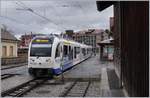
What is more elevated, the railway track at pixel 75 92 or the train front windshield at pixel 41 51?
the train front windshield at pixel 41 51

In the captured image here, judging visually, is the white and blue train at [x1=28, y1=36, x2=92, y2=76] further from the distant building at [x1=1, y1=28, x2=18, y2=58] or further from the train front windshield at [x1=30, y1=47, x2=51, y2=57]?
the distant building at [x1=1, y1=28, x2=18, y2=58]

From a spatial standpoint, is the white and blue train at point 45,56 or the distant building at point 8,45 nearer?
the white and blue train at point 45,56

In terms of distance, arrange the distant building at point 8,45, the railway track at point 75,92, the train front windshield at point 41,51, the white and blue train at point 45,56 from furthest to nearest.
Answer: the distant building at point 8,45
the train front windshield at point 41,51
the white and blue train at point 45,56
the railway track at point 75,92

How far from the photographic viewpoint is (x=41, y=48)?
21.1 m

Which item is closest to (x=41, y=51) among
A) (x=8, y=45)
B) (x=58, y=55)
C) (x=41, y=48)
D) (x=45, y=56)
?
(x=41, y=48)

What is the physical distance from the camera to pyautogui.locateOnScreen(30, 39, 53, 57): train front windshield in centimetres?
2089

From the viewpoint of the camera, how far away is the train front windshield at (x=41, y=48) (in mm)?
20891

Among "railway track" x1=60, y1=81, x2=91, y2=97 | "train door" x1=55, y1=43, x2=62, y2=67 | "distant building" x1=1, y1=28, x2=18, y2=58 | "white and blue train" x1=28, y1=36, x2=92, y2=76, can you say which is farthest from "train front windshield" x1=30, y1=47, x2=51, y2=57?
"distant building" x1=1, y1=28, x2=18, y2=58

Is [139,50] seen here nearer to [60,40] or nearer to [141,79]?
[141,79]

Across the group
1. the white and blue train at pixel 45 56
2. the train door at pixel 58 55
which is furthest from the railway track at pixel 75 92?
the train door at pixel 58 55

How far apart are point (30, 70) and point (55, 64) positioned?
1.57 metres

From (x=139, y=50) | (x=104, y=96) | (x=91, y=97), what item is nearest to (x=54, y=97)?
(x=91, y=97)

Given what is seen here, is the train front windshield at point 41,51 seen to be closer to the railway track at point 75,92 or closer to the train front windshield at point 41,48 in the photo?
the train front windshield at point 41,48

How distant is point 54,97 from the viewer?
13.5m
